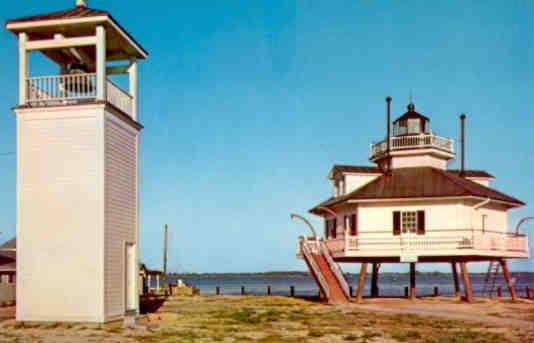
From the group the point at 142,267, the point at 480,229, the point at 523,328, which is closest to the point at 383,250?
the point at 480,229

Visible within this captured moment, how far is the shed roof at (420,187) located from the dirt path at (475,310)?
5580 millimetres

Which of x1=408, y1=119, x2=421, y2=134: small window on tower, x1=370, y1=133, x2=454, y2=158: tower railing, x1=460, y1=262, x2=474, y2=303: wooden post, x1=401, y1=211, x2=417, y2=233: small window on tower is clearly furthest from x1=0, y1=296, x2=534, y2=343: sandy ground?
x1=408, y1=119, x2=421, y2=134: small window on tower

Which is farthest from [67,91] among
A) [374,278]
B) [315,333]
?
[374,278]

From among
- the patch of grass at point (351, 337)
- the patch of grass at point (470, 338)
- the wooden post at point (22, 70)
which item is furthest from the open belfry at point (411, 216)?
the wooden post at point (22, 70)

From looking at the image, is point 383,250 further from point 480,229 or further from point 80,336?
point 80,336

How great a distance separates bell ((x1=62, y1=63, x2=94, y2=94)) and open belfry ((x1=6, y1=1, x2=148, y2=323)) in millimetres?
34

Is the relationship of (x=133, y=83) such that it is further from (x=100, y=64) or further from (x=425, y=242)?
(x=425, y=242)

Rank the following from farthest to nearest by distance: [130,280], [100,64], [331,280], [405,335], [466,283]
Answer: [331,280] → [466,283] → [130,280] → [100,64] → [405,335]

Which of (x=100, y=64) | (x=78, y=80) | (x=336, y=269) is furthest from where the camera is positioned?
(x=336, y=269)

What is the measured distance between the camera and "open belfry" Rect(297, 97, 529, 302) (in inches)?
1427

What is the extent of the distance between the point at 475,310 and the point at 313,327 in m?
11.0

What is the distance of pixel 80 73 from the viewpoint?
79.2 ft

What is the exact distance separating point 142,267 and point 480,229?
2899 cm

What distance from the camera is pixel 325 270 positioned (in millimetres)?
38594
